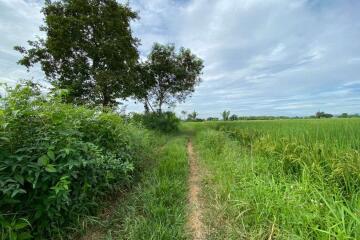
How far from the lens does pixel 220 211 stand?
297cm

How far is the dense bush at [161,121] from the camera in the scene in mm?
15043

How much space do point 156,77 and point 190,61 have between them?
9.95 feet

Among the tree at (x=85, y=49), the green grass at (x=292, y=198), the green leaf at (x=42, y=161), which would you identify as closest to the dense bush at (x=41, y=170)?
the green leaf at (x=42, y=161)

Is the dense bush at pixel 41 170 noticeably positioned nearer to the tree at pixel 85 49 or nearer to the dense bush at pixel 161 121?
the tree at pixel 85 49

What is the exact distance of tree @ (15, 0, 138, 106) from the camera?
36.9ft

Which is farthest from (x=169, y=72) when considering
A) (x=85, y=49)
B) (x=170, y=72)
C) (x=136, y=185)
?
(x=136, y=185)

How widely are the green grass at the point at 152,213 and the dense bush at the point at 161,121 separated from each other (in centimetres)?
1099

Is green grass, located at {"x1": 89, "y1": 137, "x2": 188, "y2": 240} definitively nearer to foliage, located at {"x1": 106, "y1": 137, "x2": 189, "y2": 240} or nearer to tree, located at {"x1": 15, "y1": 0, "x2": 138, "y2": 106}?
foliage, located at {"x1": 106, "y1": 137, "x2": 189, "y2": 240}

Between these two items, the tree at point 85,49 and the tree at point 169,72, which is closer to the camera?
the tree at point 85,49

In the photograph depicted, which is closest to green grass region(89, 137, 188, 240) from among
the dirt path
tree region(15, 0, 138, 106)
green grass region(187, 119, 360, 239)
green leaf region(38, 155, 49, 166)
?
the dirt path

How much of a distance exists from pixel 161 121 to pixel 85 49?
665 cm

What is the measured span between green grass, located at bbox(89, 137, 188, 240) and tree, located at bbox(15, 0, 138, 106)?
8981 millimetres

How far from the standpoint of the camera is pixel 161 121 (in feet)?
51.4

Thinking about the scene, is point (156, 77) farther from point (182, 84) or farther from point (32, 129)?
point (32, 129)
